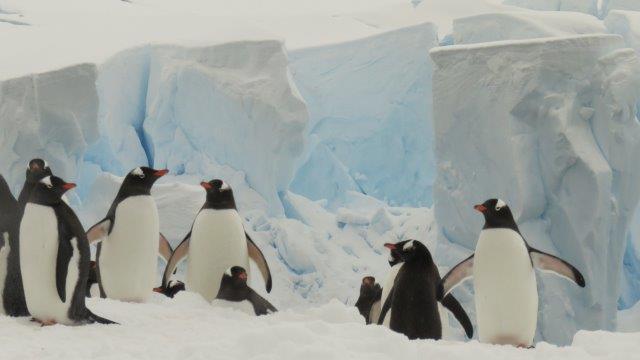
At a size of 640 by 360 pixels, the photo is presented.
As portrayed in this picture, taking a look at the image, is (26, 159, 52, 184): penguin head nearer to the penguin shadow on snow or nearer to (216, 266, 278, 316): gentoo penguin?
(216, 266, 278, 316): gentoo penguin

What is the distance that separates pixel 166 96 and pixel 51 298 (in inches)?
309

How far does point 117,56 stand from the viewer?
35.4ft

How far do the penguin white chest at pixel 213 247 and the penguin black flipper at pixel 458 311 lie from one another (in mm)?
1216

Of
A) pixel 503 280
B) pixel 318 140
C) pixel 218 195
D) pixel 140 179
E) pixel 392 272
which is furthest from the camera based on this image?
pixel 318 140

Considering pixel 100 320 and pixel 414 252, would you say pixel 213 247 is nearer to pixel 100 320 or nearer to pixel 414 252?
pixel 414 252

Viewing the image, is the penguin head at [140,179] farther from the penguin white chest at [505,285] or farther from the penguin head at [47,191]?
the penguin white chest at [505,285]

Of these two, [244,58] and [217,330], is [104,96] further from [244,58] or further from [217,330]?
[217,330]

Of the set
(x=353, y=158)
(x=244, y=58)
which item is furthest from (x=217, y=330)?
(x=353, y=158)

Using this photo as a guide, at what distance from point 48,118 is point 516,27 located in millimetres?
7139

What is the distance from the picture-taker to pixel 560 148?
29.3ft

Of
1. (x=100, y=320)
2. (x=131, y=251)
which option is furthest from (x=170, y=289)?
(x=100, y=320)

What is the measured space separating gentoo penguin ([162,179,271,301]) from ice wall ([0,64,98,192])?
4.49 metres

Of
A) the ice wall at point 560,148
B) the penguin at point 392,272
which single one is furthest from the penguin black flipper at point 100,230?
the ice wall at point 560,148

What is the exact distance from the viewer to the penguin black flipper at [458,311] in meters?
4.35
